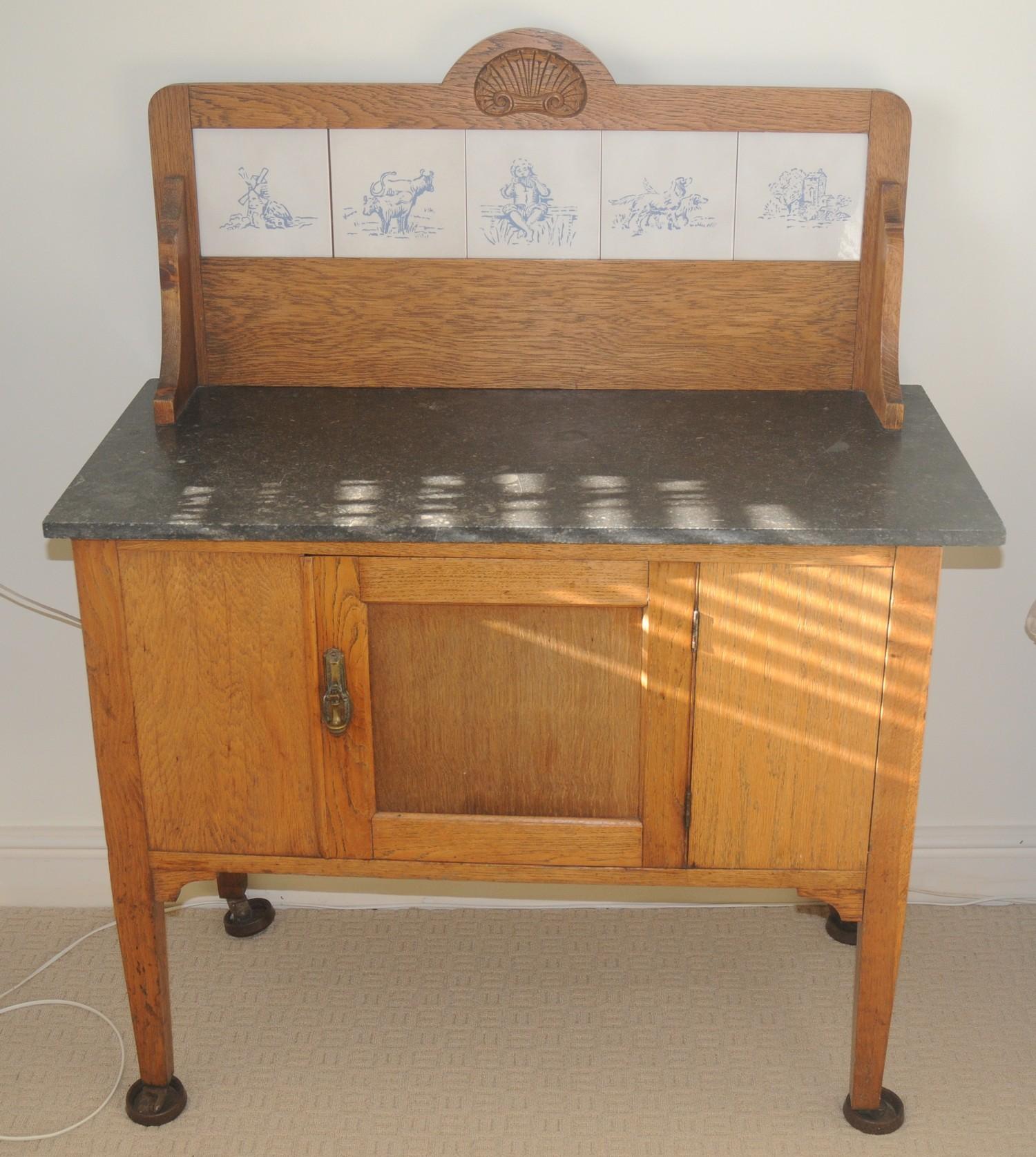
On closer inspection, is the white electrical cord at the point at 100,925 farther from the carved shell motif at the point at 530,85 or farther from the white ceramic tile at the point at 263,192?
the carved shell motif at the point at 530,85

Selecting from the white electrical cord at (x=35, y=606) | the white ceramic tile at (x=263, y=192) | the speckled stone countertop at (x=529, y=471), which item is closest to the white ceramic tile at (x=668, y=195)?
the speckled stone countertop at (x=529, y=471)

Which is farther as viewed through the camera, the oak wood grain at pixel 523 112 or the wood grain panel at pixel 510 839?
the oak wood grain at pixel 523 112

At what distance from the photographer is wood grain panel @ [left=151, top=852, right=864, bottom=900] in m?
1.75

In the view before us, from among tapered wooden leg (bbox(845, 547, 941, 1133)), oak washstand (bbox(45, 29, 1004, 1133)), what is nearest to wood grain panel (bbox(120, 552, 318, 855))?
oak washstand (bbox(45, 29, 1004, 1133))

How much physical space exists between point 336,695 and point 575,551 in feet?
1.06

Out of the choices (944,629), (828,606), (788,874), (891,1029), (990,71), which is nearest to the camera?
(828,606)

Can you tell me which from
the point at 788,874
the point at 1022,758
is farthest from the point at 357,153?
the point at 1022,758

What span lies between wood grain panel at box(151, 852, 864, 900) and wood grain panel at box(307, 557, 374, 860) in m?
0.03

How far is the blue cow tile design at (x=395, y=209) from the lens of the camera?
1.91 m

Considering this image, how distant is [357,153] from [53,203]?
425 mm

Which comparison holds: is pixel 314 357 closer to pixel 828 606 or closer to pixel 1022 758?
pixel 828 606

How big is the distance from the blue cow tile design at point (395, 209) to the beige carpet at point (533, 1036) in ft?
3.44

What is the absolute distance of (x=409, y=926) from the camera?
7.53 feet

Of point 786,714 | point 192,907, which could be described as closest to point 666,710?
point 786,714
